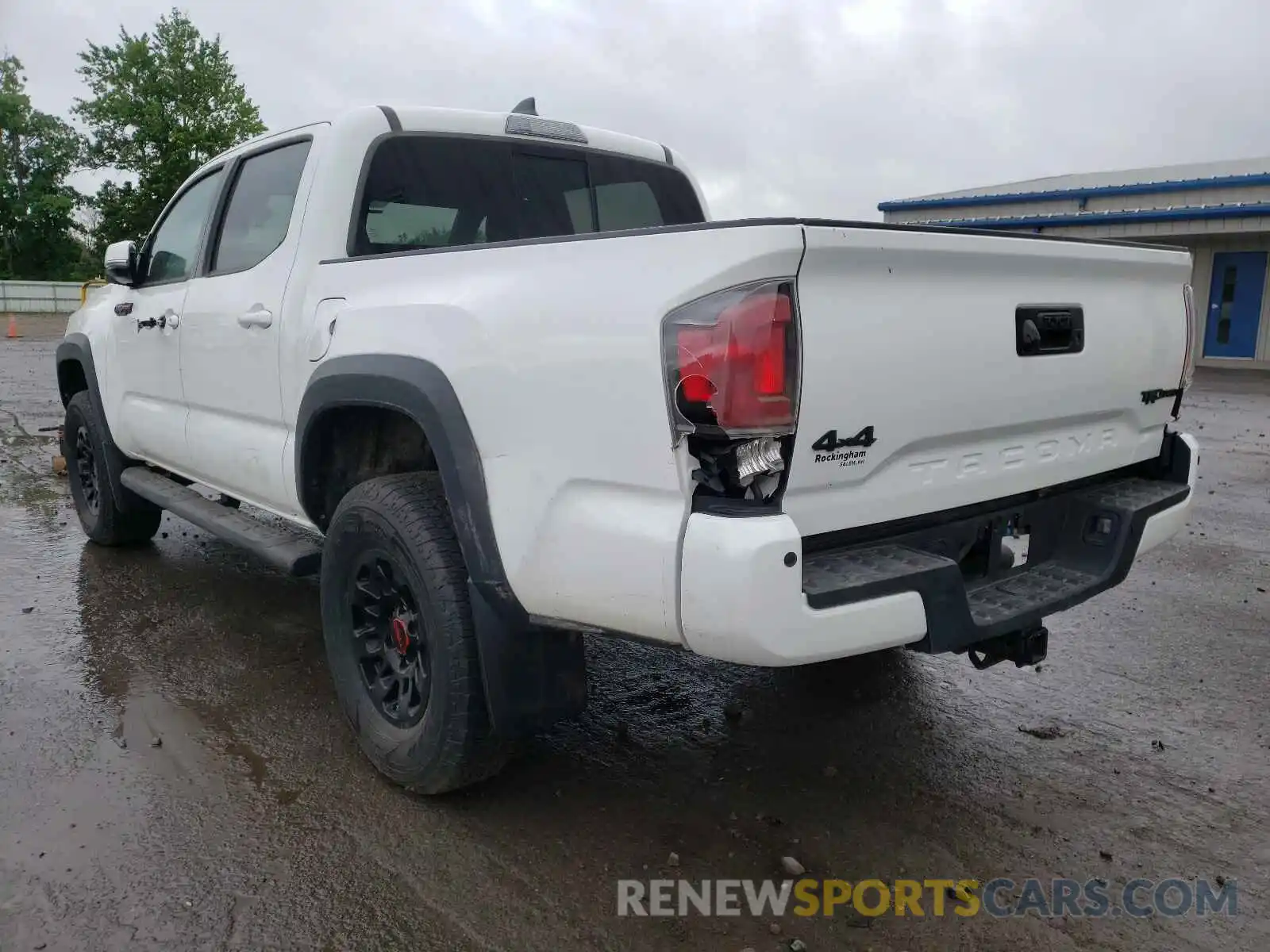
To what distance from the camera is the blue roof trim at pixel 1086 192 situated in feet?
66.6

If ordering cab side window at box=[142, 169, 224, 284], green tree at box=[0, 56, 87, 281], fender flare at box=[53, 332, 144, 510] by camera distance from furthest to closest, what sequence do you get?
green tree at box=[0, 56, 87, 281] → fender flare at box=[53, 332, 144, 510] → cab side window at box=[142, 169, 224, 284]

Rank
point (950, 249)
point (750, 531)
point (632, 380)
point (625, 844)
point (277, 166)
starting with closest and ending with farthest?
point (750, 531) → point (632, 380) → point (950, 249) → point (625, 844) → point (277, 166)

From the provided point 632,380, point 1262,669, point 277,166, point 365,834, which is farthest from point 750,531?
point 1262,669

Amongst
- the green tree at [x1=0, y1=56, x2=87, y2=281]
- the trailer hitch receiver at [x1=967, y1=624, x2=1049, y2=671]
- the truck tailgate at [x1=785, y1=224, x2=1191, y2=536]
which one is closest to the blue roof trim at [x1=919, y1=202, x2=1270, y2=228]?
the truck tailgate at [x1=785, y1=224, x2=1191, y2=536]

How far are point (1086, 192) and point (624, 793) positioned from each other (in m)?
22.6

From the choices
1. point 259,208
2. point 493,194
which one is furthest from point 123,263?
point 493,194

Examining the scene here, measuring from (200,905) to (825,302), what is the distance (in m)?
2.12

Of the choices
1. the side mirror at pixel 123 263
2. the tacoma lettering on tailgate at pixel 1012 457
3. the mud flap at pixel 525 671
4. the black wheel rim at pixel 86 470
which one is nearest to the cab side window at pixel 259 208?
the side mirror at pixel 123 263

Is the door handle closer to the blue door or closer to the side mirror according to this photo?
the side mirror

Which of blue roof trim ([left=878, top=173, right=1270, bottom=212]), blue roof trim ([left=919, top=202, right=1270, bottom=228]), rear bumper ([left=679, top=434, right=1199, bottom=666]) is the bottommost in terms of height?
rear bumper ([left=679, top=434, right=1199, bottom=666])

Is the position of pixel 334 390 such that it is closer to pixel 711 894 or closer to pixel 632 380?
pixel 632 380

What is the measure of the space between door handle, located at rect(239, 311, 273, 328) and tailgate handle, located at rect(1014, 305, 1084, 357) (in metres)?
2.51

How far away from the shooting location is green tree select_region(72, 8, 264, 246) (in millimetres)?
48938

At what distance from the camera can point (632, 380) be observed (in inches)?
87.3
